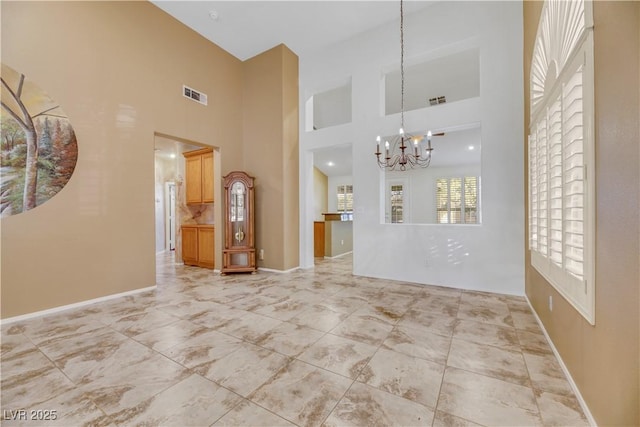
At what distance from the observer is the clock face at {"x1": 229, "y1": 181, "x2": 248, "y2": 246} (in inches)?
192

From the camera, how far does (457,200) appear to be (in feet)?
28.9

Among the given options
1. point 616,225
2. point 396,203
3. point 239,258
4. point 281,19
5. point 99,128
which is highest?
point 281,19

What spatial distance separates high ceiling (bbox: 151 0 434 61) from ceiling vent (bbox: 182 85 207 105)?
1.06 m

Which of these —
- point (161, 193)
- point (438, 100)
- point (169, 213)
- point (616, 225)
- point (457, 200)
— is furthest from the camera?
point (457, 200)

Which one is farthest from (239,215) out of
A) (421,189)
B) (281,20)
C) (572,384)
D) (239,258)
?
(421,189)

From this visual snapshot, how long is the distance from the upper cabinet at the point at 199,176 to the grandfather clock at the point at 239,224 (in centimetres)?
85

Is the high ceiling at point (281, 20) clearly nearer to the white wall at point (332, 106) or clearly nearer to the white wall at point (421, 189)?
the white wall at point (332, 106)

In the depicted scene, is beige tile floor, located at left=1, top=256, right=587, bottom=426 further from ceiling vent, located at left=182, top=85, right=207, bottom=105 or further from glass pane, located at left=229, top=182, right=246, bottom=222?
ceiling vent, located at left=182, top=85, right=207, bottom=105

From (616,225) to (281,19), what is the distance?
4941mm

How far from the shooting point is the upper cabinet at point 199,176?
542 centimetres

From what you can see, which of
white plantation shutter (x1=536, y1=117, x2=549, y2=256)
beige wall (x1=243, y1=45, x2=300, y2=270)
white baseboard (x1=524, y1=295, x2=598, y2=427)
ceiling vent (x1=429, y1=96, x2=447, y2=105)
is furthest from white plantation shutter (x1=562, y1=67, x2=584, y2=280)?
ceiling vent (x1=429, y1=96, x2=447, y2=105)

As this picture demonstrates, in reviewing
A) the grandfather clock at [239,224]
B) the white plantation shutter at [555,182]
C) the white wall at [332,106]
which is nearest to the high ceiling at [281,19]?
the white wall at [332,106]

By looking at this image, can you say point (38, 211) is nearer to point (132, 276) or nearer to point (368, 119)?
point (132, 276)

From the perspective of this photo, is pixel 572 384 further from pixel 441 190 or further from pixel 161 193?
pixel 161 193
